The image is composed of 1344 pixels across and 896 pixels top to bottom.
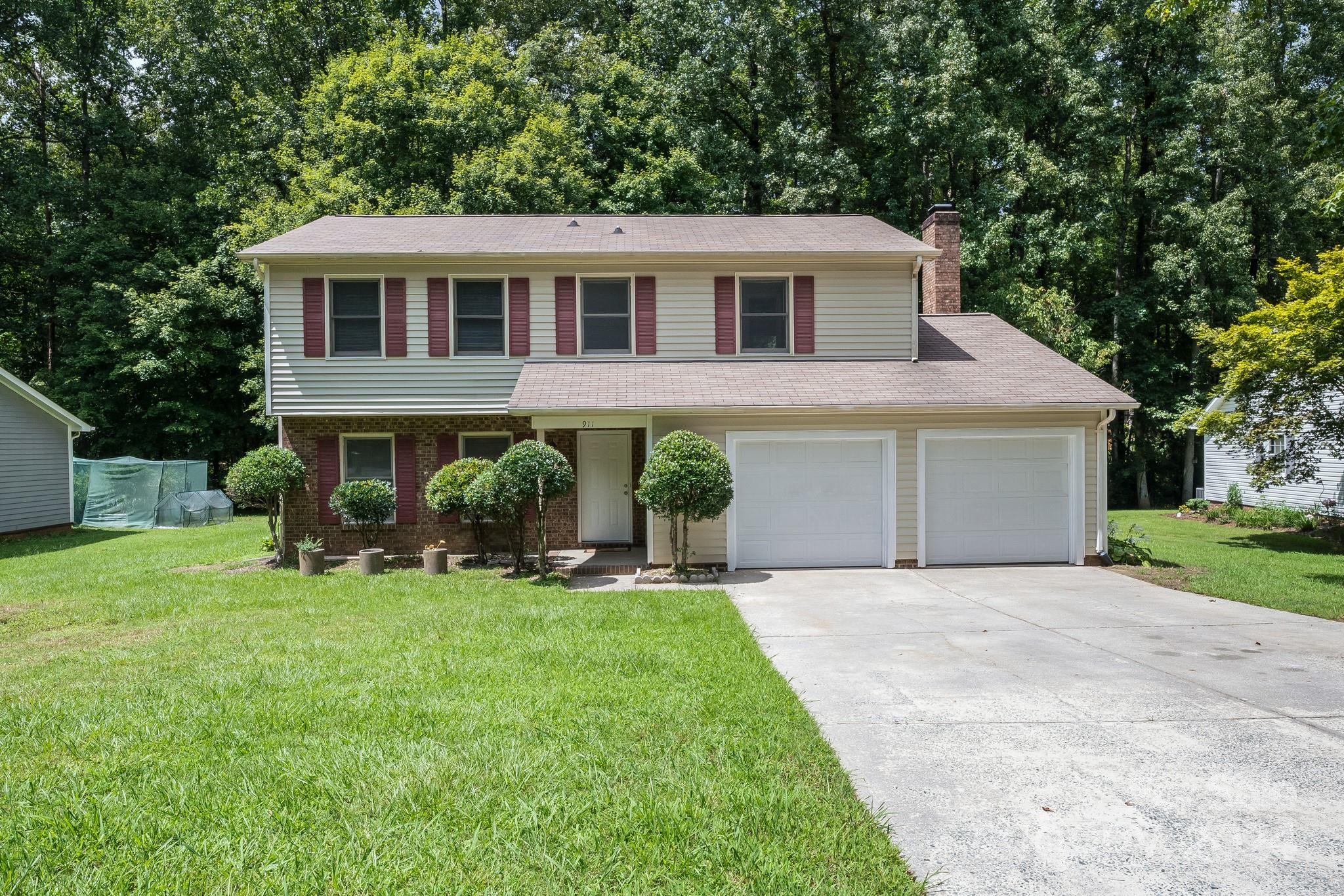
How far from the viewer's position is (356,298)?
12375mm

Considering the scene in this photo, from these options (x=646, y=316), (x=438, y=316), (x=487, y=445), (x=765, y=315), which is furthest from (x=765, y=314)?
(x=438, y=316)

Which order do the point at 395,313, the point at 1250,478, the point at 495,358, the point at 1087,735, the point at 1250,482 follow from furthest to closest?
the point at 1250,478, the point at 1250,482, the point at 495,358, the point at 395,313, the point at 1087,735

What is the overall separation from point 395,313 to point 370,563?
4.41 meters

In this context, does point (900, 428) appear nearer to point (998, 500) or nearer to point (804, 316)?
point (998, 500)

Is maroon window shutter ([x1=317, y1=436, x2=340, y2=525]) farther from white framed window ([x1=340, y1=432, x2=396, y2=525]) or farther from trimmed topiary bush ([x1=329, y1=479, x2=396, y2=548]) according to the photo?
trimmed topiary bush ([x1=329, y1=479, x2=396, y2=548])

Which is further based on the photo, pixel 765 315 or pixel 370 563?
pixel 765 315

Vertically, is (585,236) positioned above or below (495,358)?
above

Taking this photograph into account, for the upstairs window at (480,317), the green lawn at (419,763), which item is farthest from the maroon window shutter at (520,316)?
the green lawn at (419,763)

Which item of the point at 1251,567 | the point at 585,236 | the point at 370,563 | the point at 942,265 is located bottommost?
the point at 1251,567

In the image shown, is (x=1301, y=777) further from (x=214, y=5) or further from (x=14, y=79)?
(x=14, y=79)

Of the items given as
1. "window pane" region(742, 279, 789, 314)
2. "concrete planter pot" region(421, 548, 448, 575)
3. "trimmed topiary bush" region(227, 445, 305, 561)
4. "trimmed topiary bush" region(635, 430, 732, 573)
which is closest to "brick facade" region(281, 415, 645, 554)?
"trimmed topiary bush" region(227, 445, 305, 561)

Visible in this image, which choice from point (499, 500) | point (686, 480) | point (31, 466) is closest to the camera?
point (686, 480)

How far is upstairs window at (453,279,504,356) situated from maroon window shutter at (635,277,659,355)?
241 centimetres

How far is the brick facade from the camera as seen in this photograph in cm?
1248
